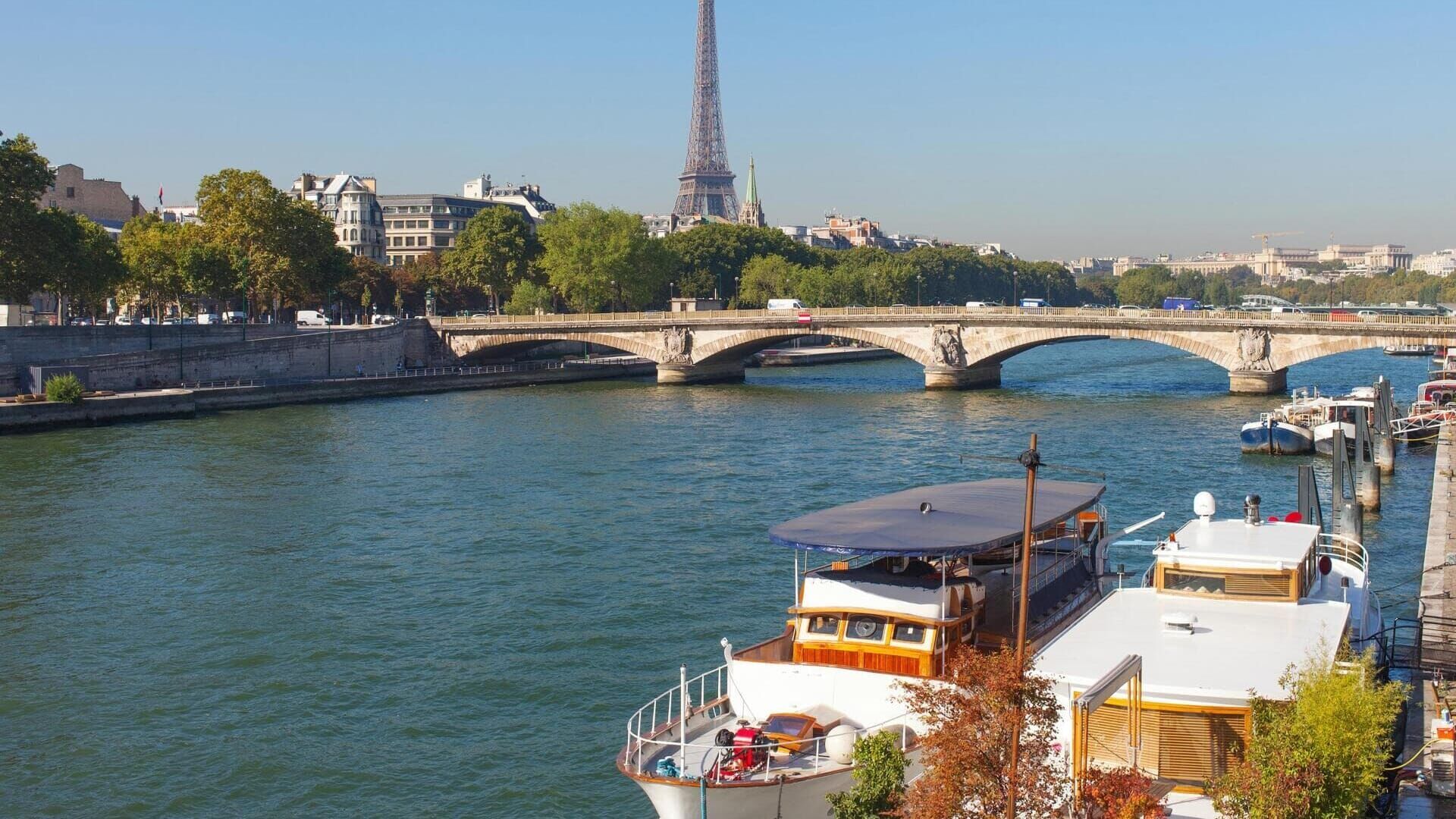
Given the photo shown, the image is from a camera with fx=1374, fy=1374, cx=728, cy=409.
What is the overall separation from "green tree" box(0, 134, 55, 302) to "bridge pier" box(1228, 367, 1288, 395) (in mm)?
55594

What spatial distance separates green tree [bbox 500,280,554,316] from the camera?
331 feet

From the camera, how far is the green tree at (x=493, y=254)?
106000 millimetres

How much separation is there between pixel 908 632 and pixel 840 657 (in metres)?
0.85

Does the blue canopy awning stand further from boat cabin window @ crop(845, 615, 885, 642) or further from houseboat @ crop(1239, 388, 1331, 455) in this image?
houseboat @ crop(1239, 388, 1331, 455)

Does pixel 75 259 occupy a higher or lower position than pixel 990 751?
higher

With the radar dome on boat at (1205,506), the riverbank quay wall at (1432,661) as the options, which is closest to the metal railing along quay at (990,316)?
the riverbank quay wall at (1432,661)

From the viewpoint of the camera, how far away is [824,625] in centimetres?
1642

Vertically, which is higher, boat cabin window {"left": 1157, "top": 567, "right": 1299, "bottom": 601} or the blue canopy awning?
the blue canopy awning

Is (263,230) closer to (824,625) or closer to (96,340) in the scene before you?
(96,340)

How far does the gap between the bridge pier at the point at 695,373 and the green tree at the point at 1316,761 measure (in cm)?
6814

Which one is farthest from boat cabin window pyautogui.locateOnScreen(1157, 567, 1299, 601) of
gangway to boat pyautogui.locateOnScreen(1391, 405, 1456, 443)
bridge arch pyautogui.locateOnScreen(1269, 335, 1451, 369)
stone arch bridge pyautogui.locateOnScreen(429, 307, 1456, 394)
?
stone arch bridge pyautogui.locateOnScreen(429, 307, 1456, 394)

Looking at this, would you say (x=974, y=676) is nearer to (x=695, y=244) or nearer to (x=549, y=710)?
(x=549, y=710)

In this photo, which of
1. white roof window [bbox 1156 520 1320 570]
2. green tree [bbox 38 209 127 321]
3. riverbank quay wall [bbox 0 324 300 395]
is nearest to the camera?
white roof window [bbox 1156 520 1320 570]

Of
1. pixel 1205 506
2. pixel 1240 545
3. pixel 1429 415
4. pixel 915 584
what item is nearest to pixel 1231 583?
pixel 1240 545
